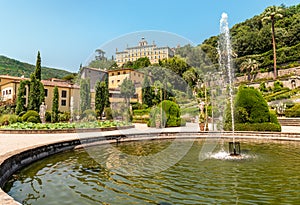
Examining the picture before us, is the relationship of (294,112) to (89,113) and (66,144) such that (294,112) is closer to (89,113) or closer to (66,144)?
(66,144)

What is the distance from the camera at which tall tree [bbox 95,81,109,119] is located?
3531 centimetres

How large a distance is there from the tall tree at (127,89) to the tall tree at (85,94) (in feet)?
38.8

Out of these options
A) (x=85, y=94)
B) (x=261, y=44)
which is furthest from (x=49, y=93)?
(x=261, y=44)

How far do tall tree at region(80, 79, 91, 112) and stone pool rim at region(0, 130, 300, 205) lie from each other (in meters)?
24.7

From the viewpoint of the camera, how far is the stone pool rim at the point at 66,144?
17.3ft

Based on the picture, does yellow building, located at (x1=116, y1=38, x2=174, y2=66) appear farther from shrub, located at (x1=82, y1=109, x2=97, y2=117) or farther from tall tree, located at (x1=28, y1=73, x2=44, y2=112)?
tall tree, located at (x1=28, y1=73, x2=44, y2=112)

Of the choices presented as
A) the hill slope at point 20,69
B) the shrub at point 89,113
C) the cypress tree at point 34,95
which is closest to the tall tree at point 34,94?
the cypress tree at point 34,95

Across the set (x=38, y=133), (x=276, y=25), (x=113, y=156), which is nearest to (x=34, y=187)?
(x=113, y=156)

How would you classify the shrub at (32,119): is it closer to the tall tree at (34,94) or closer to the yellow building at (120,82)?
the tall tree at (34,94)

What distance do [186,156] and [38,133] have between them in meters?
10.0

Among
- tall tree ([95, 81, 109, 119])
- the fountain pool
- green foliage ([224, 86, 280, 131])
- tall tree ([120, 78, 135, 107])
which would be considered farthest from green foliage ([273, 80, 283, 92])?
the fountain pool

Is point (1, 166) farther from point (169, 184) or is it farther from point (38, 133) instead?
point (38, 133)

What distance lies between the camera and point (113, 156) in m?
8.07

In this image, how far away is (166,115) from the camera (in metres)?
20.7
